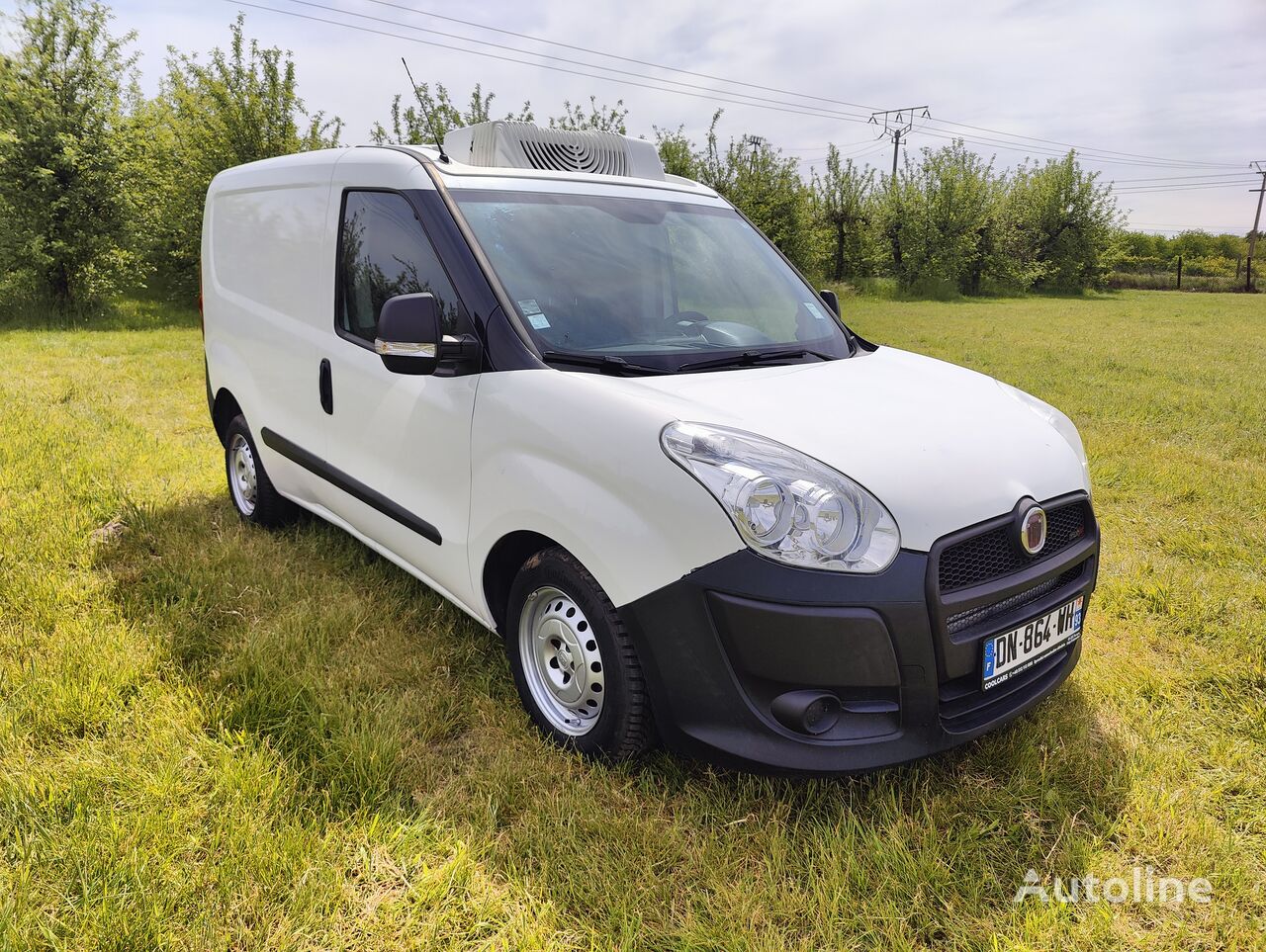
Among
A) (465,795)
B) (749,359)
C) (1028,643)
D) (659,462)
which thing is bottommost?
(465,795)

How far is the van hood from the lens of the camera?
2.10m

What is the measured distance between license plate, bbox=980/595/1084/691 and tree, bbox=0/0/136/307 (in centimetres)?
1633

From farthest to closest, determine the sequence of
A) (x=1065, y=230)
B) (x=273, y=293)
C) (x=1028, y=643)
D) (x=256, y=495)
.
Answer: (x=1065, y=230), (x=256, y=495), (x=273, y=293), (x=1028, y=643)

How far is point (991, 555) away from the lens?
218 cm

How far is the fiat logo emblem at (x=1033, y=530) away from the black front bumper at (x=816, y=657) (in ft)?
0.32

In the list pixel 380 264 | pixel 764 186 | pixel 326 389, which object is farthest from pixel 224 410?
pixel 764 186

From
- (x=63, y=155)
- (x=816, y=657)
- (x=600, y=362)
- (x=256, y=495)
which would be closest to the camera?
(x=816, y=657)

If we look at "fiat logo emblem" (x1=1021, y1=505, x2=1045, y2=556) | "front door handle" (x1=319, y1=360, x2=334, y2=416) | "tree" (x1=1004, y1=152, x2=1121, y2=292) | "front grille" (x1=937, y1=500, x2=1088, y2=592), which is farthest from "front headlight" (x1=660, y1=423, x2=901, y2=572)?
"tree" (x1=1004, y1=152, x2=1121, y2=292)

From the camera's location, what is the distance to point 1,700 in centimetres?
271

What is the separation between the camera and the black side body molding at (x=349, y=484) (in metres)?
2.95

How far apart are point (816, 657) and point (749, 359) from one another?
1168mm

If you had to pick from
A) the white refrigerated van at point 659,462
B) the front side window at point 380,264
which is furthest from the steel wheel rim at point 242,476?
the front side window at point 380,264

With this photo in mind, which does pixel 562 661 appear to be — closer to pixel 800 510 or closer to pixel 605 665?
pixel 605 665

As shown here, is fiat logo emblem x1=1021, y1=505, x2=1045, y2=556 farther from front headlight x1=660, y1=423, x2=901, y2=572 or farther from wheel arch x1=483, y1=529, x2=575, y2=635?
wheel arch x1=483, y1=529, x2=575, y2=635
